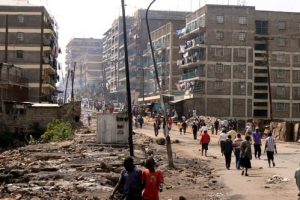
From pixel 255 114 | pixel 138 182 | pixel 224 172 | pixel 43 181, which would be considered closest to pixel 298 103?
pixel 255 114

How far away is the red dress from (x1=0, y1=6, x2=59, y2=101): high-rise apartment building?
187 ft

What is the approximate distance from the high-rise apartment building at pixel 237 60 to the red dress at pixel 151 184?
6226 cm

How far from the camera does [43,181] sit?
16562 mm

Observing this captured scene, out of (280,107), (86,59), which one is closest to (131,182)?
(280,107)

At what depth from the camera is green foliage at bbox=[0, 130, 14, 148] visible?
48.0m

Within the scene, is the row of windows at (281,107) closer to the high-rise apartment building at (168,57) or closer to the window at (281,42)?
the window at (281,42)

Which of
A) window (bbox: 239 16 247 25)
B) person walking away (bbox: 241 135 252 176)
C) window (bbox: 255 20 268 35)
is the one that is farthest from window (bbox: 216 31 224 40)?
person walking away (bbox: 241 135 252 176)

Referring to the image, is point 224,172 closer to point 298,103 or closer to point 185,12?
point 298,103

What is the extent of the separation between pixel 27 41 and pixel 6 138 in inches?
793

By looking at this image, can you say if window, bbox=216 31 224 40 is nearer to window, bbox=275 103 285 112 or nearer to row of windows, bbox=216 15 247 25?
row of windows, bbox=216 15 247 25

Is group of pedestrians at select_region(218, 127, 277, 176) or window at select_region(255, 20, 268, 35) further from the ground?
window at select_region(255, 20, 268, 35)

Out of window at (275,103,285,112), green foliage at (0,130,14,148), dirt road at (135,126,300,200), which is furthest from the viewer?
window at (275,103,285,112)

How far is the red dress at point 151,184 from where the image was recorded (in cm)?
918

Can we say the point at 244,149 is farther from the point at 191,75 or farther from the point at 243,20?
the point at 191,75
